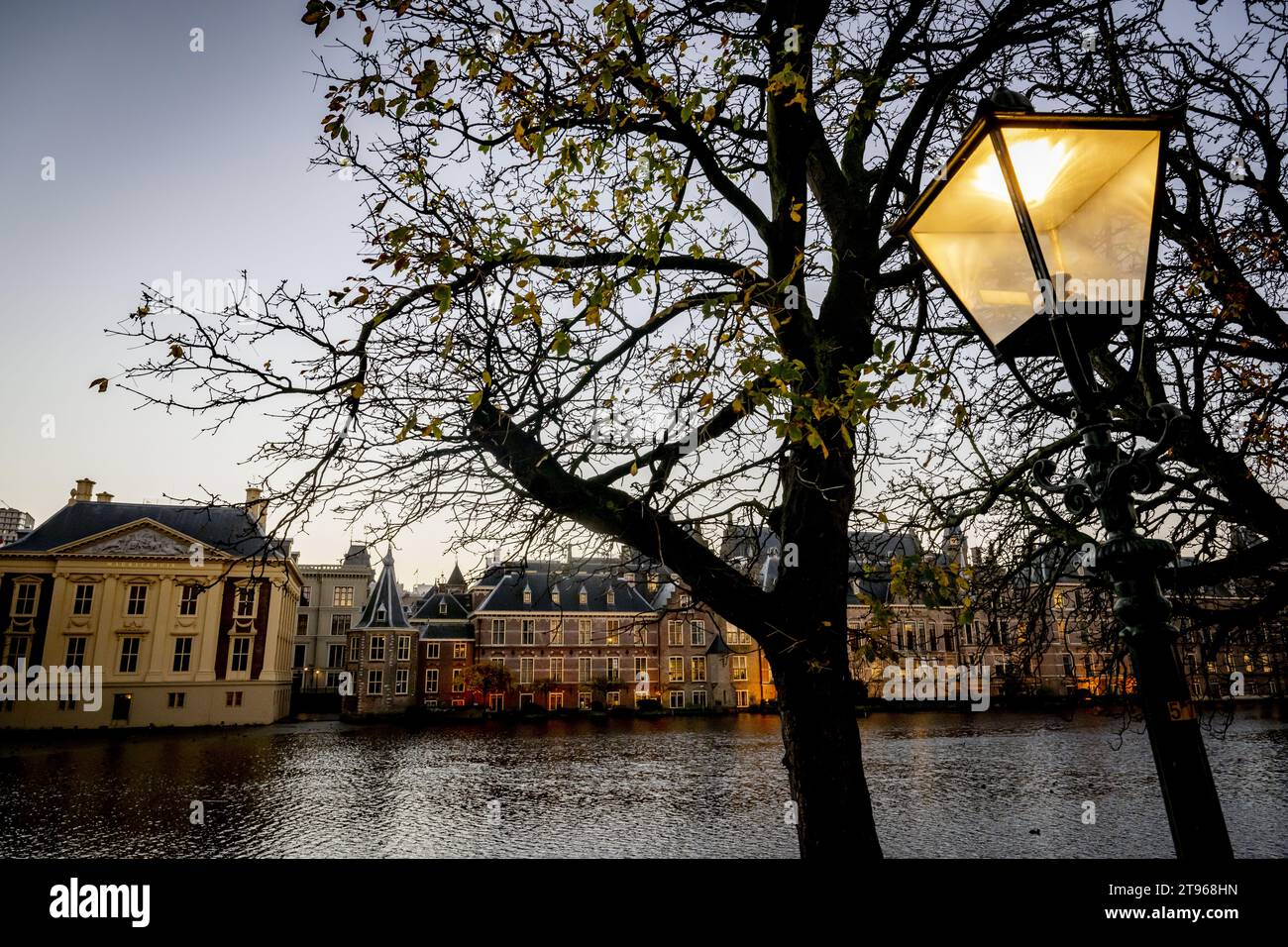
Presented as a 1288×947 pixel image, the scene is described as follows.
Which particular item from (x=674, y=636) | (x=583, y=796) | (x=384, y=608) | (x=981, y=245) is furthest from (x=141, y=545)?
(x=981, y=245)

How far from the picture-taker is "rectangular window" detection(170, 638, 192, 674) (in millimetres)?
41688

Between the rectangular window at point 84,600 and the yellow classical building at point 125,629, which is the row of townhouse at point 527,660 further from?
the rectangular window at point 84,600

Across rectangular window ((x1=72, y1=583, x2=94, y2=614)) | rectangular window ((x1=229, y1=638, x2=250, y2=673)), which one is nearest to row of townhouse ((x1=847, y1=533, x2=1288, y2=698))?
rectangular window ((x1=229, y1=638, x2=250, y2=673))

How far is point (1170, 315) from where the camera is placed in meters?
5.90

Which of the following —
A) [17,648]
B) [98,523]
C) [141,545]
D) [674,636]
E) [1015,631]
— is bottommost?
[17,648]

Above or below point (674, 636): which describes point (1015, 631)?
above

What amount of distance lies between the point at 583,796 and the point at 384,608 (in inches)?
1567

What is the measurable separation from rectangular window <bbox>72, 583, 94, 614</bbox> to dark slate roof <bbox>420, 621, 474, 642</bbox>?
2105 cm

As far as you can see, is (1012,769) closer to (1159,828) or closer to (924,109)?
(1159,828)

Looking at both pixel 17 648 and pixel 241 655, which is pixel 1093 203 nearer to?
pixel 241 655

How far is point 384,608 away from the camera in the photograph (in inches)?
2076

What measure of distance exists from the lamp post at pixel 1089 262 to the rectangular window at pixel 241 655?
5019cm

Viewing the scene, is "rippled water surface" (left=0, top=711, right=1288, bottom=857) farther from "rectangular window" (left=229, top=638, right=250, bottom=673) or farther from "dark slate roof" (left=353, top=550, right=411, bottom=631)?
"dark slate roof" (left=353, top=550, right=411, bottom=631)
